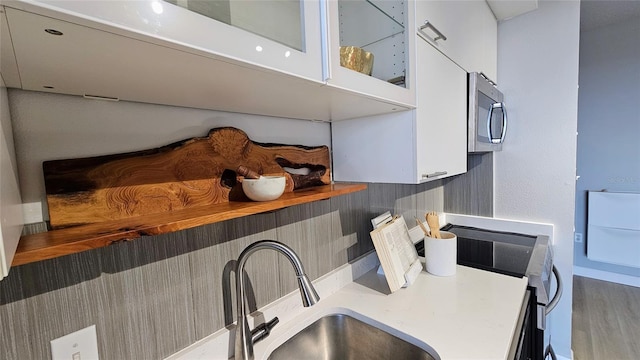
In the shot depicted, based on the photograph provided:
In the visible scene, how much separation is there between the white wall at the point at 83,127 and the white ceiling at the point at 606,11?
3.39 metres

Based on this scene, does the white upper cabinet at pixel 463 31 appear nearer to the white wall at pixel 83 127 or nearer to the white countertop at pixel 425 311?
the white wall at pixel 83 127

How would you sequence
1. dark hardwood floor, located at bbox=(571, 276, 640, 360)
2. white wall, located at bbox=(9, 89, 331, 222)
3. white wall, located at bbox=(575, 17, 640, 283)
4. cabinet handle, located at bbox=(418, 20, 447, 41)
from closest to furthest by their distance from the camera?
1. white wall, located at bbox=(9, 89, 331, 222)
2. cabinet handle, located at bbox=(418, 20, 447, 41)
3. dark hardwood floor, located at bbox=(571, 276, 640, 360)
4. white wall, located at bbox=(575, 17, 640, 283)

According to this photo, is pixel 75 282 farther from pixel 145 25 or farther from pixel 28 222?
pixel 145 25

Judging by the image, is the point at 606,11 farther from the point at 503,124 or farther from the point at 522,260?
the point at 522,260

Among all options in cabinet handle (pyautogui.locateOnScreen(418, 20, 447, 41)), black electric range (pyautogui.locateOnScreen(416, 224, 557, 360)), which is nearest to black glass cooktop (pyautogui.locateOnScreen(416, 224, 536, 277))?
black electric range (pyautogui.locateOnScreen(416, 224, 557, 360))

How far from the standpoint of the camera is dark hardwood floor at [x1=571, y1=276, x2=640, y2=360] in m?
1.96

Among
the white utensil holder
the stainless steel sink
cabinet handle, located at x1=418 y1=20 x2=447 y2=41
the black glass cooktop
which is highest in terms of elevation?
cabinet handle, located at x1=418 y1=20 x2=447 y2=41

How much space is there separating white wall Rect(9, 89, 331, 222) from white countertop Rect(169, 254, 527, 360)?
54cm

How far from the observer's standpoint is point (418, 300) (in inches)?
40.6

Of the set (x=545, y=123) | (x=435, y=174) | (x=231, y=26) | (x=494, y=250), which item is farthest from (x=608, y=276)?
(x=231, y=26)

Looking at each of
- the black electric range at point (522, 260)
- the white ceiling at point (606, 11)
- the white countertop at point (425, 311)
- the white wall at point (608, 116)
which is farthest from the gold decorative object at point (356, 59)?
the white wall at point (608, 116)

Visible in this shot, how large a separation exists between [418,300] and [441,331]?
0.18 metres

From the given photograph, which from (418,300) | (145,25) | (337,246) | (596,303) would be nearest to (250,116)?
(145,25)

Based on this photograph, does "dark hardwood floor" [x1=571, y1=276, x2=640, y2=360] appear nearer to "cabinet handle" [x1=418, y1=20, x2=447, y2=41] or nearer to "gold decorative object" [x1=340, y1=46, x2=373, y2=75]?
"cabinet handle" [x1=418, y1=20, x2=447, y2=41]
